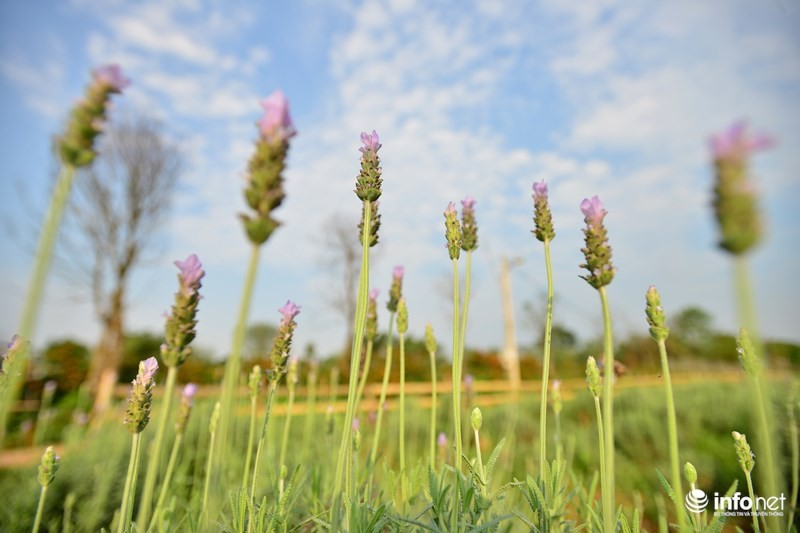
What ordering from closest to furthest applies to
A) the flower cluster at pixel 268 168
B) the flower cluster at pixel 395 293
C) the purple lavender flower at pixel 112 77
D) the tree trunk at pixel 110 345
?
the flower cluster at pixel 268 168
the purple lavender flower at pixel 112 77
the flower cluster at pixel 395 293
the tree trunk at pixel 110 345

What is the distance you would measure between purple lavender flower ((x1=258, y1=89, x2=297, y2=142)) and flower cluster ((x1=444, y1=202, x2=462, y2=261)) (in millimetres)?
556

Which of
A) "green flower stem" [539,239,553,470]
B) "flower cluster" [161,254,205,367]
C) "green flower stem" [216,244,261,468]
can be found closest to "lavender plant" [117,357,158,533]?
"flower cluster" [161,254,205,367]

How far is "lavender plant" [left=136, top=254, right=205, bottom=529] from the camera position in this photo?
1.07 meters

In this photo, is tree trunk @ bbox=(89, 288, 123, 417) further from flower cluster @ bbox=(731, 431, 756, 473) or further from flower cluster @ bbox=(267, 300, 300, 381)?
flower cluster @ bbox=(731, 431, 756, 473)

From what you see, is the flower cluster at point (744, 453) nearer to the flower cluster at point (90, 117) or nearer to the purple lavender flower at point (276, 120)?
the purple lavender flower at point (276, 120)

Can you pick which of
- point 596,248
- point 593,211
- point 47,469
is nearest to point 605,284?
point 596,248

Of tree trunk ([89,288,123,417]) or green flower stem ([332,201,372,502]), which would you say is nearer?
green flower stem ([332,201,372,502])

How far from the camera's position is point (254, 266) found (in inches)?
34.9

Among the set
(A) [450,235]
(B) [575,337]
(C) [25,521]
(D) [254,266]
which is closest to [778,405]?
(A) [450,235]

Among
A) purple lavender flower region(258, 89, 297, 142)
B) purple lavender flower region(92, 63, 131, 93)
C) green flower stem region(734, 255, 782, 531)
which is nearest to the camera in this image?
green flower stem region(734, 255, 782, 531)

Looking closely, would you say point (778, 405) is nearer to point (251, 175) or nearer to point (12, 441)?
point (251, 175)

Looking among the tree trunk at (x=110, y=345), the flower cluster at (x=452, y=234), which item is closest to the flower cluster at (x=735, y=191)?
the flower cluster at (x=452, y=234)

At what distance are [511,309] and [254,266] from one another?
74.4 feet

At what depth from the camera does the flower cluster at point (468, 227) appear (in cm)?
164
